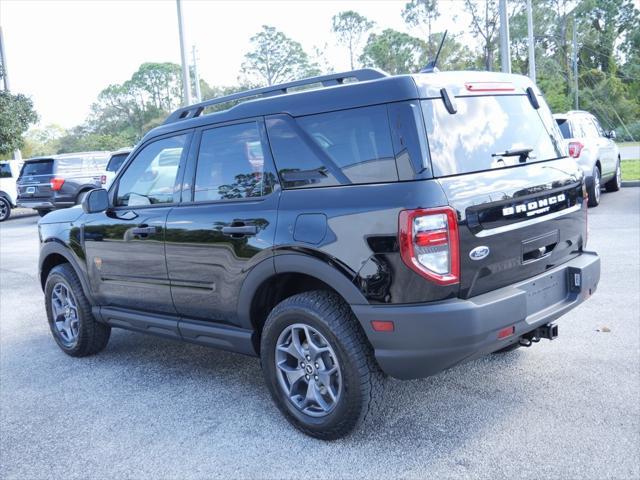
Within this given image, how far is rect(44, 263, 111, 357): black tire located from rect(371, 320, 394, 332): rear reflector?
9.58 feet

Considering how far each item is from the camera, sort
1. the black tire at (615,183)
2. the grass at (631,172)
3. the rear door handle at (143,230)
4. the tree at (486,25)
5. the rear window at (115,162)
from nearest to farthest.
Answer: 1. the rear door handle at (143,230)
2. the black tire at (615,183)
3. the grass at (631,172)
4. the rear window at (115,162)
5. the tree at (486,25)

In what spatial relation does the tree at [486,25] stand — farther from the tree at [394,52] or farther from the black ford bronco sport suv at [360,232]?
the black ford bronco sport suv at [360,232]

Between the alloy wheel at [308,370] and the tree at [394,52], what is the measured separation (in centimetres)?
5614

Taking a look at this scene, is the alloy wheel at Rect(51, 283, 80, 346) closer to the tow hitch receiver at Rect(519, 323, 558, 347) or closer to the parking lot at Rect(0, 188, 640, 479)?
the parking lot at Rect(0, 188, 640, 479)

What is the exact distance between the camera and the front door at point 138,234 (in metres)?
4.48

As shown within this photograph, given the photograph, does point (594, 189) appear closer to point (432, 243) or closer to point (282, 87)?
point (282, 87)

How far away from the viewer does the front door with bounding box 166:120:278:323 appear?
3.81 m

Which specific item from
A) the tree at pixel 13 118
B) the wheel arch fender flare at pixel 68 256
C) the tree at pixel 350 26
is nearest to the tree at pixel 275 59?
the tree at pixel 350 26

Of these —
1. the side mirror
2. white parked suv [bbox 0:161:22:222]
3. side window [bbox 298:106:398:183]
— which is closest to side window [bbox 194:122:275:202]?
side window [bbox 298:106:398:183]

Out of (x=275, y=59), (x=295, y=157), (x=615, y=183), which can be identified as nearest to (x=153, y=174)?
(x=295, y=157)

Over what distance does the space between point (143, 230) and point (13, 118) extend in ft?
79.8

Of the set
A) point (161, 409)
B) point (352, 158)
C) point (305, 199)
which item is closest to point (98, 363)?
point (161, 409)

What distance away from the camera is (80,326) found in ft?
17.4

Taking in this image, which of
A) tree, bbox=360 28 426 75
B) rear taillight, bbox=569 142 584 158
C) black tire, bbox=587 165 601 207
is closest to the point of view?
rear taillight, bbox=569 142 584 158
